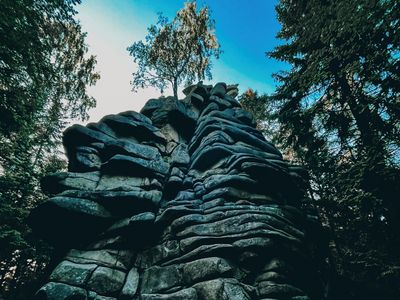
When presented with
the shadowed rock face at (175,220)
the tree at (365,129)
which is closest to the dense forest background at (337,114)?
the tree at (365,129)

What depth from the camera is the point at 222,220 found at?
7.32 meters

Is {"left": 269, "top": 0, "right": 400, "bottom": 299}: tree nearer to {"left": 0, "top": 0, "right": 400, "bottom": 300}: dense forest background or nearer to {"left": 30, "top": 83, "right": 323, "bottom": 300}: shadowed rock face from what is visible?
{"left": 0, "top": 0, "right": 400, "bottom": 300}: dense forest background

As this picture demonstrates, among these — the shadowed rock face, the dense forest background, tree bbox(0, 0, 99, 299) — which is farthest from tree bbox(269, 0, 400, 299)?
tree bbox(0, 0, 99, 299)

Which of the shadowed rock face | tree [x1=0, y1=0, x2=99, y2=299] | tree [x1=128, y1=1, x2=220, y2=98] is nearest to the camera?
the shadowed rock face

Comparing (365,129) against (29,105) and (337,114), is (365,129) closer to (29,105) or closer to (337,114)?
(337,114)

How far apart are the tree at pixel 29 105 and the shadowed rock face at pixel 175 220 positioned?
Answer: 2724 mm

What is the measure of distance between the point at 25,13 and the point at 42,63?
6.10ft

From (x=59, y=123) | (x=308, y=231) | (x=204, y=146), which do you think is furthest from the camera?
(x=59, y=123)

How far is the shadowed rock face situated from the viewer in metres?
6.41

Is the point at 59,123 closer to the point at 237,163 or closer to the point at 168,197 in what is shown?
the point at 168,197

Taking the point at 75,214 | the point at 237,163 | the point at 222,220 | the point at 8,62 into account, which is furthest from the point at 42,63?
the point at 222,220

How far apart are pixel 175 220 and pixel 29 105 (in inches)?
304

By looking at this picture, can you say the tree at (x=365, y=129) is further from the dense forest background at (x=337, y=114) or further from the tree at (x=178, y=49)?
the tree at (x=178, y=49)

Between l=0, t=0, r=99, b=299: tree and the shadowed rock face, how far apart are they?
2724 mm
